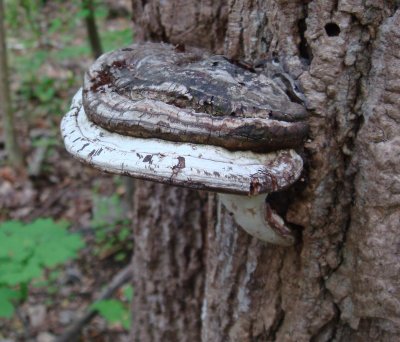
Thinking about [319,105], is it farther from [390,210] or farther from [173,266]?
[173,266]

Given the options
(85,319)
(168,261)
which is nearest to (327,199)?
(168,261)

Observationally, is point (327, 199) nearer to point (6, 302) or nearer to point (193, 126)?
point (193, 126)

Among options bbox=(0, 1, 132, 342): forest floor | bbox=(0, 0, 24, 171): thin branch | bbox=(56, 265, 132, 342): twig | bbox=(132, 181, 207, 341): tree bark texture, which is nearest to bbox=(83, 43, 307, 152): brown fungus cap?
bbox=(132, 181, 207, 341): tree bark texture

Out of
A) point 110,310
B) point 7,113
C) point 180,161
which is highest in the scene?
point 180,161

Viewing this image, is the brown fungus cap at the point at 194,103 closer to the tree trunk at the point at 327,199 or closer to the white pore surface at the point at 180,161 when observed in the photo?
the white pore surface at the point at 180,161

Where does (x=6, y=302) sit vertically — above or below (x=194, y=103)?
below

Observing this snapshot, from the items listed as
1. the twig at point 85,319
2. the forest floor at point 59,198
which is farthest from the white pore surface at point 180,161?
the twig at point 85,319

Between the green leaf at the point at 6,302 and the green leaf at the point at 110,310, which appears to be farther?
the green leaf at the point at 110,310
